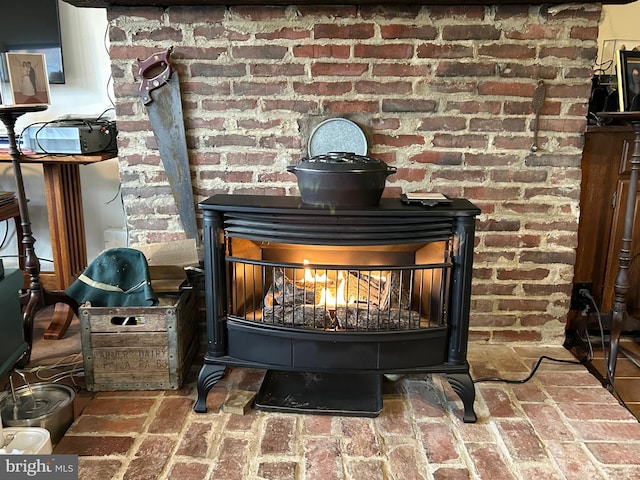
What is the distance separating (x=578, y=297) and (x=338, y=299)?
1.19 m

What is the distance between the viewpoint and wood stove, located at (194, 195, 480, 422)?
5.55ft

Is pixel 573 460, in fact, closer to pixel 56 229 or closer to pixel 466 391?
pixel 466 391

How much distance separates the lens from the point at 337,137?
2148mm

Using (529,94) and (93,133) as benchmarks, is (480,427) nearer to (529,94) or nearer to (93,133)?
(529,94)

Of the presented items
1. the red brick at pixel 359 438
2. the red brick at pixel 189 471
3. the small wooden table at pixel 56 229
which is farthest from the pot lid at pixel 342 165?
the small wooden table at pixel 56 229

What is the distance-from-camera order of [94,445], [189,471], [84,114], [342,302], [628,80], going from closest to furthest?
[189,471], [94,445], [342,302], [628,80], [84,114]

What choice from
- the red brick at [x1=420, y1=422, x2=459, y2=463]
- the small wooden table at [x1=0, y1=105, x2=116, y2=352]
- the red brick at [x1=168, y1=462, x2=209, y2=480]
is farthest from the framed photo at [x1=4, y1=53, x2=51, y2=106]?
the red brick at [x1=420, y1=422, x2=459, y2=463]

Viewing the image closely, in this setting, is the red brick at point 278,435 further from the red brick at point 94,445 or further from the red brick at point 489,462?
the red brick at point 489,462

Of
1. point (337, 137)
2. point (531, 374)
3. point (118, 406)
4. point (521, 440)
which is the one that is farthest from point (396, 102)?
point (118, 406)

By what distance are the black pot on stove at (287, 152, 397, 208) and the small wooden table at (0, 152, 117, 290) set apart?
3.94 feet

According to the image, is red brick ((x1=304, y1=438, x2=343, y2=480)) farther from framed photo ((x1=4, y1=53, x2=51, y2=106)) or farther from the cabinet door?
framed photo ((x1=4, y1=53, x2=51, y2=106))

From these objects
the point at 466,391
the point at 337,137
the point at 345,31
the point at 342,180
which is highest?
the point at 345,31

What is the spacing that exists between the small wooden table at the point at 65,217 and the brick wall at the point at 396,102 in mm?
569

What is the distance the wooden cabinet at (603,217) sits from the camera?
2.26 m
